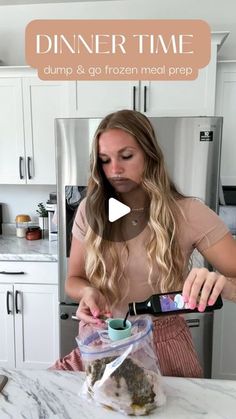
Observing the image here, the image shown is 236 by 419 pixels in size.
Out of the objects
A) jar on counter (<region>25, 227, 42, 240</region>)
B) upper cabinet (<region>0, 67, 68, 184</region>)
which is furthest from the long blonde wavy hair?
jar on counter (<region>25, 227, 42, 240</region>)

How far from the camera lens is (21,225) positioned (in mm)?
2389

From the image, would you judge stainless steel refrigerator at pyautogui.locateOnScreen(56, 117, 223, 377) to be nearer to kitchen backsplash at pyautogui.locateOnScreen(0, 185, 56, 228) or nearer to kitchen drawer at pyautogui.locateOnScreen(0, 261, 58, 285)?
kitchen drawer at pyautogui.locateOnScreen(0, 261, 58, 285)

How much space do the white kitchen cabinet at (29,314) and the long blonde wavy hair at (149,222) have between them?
105 centimetres

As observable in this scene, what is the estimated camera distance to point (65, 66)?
1426 mm

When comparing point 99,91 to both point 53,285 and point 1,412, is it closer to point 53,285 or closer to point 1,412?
point 53,285

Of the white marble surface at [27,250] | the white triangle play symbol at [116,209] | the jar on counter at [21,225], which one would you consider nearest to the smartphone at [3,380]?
the white triangle play symbol at [116,209]

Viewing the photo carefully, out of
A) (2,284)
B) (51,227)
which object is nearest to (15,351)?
(2,284)

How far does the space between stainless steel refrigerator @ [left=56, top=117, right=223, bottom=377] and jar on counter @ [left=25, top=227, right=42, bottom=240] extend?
21.1 inches

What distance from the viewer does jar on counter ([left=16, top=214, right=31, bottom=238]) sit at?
7.80ft

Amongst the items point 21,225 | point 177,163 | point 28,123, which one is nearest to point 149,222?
point 177,163

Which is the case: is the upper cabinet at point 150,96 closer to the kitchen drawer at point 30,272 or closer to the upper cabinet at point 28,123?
the upper cabinet at point 28,123

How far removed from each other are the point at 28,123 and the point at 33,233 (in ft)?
2.24

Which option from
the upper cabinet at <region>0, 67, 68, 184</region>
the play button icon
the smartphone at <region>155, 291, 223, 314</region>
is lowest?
the smartphone at <region>155, 291, 223, 314</region>

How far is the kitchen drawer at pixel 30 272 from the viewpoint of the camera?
6.43 feet
